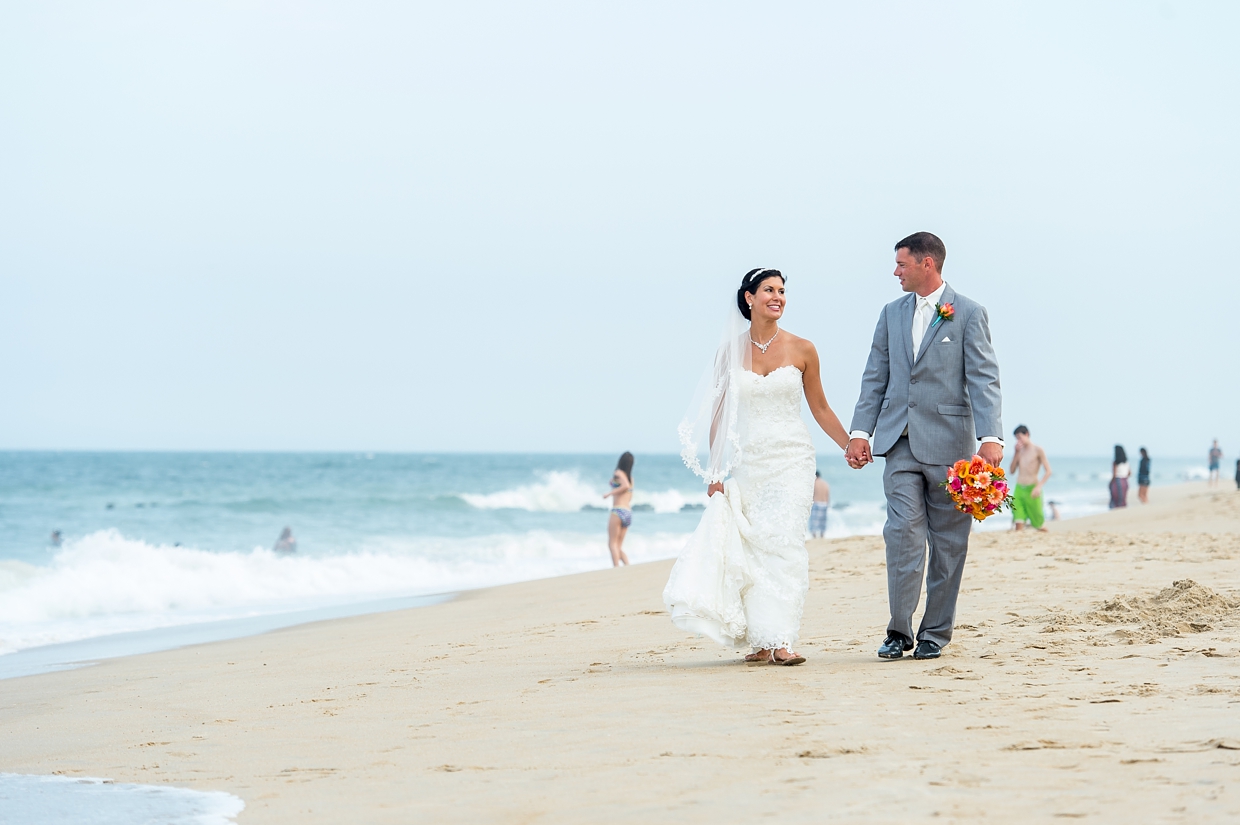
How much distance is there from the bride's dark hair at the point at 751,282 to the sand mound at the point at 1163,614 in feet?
8.30

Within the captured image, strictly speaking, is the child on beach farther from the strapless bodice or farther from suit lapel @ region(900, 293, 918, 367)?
the strapless bodice

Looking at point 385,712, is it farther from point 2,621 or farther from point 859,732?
point 2,621

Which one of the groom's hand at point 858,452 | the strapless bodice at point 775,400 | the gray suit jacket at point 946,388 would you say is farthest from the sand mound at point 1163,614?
the strapless bodice at point 775,400

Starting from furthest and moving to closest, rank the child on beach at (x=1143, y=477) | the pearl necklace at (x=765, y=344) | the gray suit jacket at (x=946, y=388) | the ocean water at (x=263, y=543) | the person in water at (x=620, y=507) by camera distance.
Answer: the child on beach at (x=1143, y=477) < the person in water at (x=620, y=507) < the ocean water at (x=263, y=543) < the pearl necklace at (x=765, y=344) < the gray suit jacket at (x=946, y=388)

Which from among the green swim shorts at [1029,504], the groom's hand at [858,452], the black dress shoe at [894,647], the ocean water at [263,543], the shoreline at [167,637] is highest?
the groom's hand at [858,452]

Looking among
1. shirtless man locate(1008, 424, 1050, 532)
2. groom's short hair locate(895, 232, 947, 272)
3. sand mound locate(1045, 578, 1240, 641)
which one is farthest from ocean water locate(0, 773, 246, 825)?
shirtless man locate(1008, 424, 1050, 532)

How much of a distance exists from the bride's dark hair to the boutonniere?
32.0 inches

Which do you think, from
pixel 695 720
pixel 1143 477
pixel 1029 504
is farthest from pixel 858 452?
pixel 1143 477

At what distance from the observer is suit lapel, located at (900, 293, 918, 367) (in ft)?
18.5

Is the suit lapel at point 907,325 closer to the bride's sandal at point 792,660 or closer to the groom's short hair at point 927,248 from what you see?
the groom's short hair at point 927,248

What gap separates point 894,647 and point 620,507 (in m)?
9.39

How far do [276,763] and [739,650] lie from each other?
2.90 metres

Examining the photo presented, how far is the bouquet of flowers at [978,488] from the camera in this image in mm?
5191

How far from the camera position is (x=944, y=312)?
5500 millimetres
